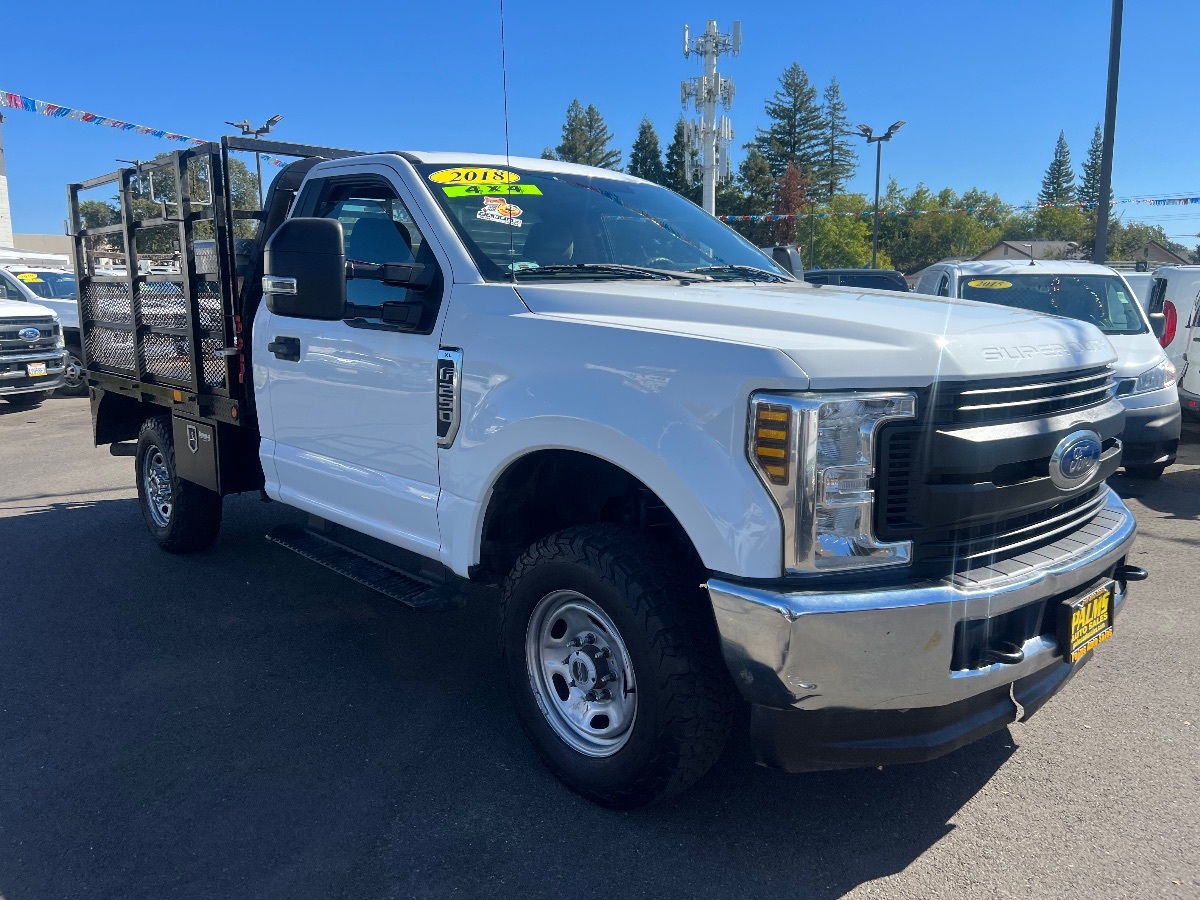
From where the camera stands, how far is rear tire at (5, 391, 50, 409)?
1454 cm

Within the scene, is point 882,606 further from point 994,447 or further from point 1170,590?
point 1170,590

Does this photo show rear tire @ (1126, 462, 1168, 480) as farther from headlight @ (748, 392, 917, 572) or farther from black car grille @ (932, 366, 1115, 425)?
headlight @ (748, 392, 917, 572)

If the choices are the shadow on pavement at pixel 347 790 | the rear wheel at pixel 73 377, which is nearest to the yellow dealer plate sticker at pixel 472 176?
the shadow on pavement at pixel 347 790

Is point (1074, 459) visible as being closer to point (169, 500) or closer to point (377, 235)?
point (377, 235)

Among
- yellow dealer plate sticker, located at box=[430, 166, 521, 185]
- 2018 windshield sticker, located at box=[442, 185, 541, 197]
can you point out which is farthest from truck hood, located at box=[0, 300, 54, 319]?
2018 windshield sticker, located at box=[442, 185, 541, 197]

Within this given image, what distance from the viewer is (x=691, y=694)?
272 cm

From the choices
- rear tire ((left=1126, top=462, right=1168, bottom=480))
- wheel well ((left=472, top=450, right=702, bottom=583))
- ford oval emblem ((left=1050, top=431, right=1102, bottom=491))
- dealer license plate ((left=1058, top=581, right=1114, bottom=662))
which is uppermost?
ford oval emblem ((left=1050, top=431, right=1102, bottom=491))

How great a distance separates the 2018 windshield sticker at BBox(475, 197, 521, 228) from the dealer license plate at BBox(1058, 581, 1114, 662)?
94.4 inches

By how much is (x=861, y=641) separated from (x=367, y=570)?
7.74 ft

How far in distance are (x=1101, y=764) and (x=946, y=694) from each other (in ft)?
4.05

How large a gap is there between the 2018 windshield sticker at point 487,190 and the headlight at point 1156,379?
5.60 m

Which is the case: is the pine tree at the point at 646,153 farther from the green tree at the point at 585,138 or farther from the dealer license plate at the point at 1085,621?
the dealer license plate at the point at 1085,621

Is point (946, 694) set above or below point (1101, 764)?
above

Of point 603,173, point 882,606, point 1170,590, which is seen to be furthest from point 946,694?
point 1170,590
